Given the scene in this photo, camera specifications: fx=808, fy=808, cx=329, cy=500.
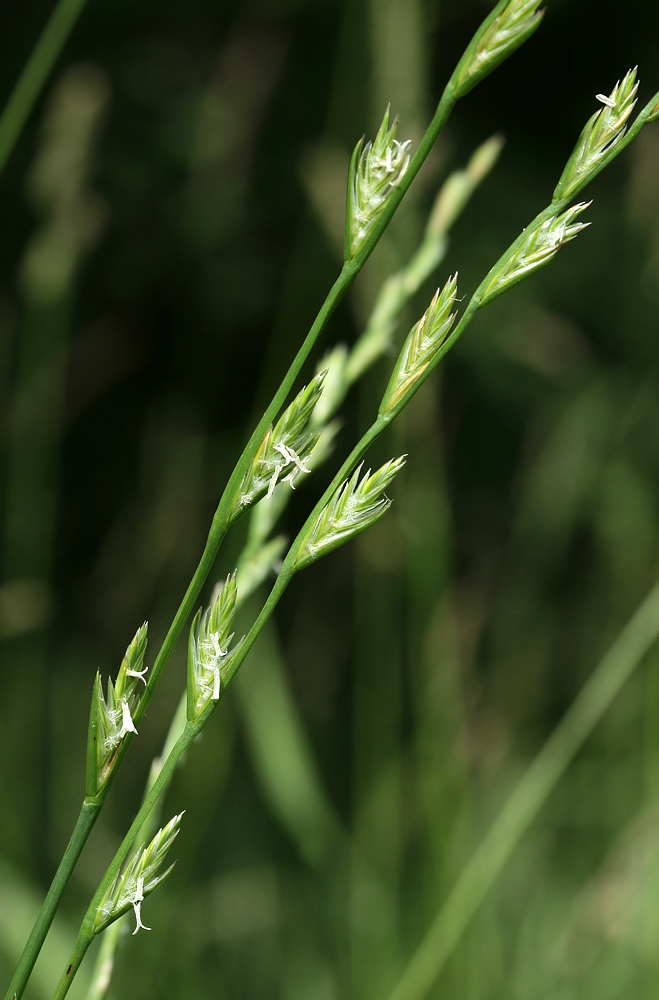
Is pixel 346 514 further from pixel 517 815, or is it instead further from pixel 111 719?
pixel 517 815

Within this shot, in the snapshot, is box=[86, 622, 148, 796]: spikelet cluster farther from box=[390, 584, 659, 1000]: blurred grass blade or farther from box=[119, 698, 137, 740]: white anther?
box=[390, 584, 659, 1000]: blurred grass blade

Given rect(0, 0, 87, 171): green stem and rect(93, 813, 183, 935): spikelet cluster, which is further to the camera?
rect(0, 0, 87, 171): green stem

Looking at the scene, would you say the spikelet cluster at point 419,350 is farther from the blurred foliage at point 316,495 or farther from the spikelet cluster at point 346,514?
the blurred foliage at point 316,495

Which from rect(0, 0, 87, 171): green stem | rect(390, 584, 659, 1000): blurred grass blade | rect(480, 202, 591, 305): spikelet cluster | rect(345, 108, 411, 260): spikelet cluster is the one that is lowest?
rect(390, 584, 659, 1000): blurred grass blade

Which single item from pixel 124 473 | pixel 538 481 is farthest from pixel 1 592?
Result: pixel 124 473

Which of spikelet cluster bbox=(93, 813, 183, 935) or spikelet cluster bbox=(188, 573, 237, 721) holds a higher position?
spikelet cluster bbox=(188, 573, 237, 721)

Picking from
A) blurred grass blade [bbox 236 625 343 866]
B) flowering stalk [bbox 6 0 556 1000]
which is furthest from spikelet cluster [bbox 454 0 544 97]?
blurred grass blade [bbox 236 625 343 866]

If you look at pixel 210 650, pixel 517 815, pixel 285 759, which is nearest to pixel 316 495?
pixel 285 759
